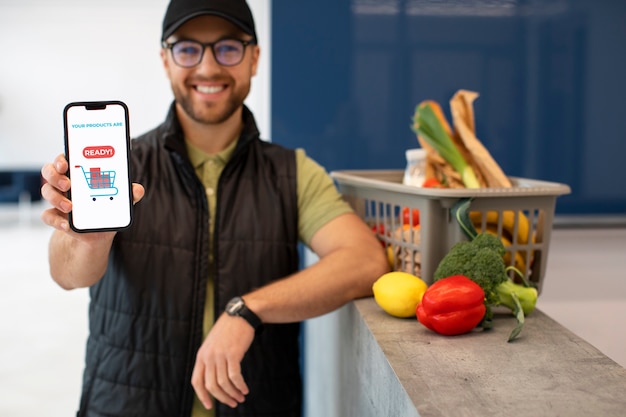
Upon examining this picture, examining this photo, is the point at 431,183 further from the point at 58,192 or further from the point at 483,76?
the point at 58,192

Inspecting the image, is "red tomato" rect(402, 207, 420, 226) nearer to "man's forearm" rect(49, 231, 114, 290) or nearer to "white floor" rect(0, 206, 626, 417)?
"white floor" rect(0, 206, 626, 417)

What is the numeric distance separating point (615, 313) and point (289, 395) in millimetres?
767

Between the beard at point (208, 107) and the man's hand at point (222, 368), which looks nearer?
the man's hand at point (222, 368)

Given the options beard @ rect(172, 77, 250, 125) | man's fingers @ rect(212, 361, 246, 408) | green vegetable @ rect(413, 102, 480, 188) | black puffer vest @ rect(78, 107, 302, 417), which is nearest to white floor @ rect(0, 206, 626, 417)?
green vegetable @ rect(413, 102, 480, 188)

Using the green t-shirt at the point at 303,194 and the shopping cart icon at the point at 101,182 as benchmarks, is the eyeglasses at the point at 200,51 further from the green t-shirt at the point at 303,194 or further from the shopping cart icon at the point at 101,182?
the shopping cart icon at the point at 101,182

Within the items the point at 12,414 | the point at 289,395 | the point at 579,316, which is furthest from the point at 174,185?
the point at 12,414

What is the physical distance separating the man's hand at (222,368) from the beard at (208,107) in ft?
1.76

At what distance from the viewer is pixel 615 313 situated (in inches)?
59.2

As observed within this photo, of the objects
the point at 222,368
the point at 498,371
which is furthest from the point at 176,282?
the point at 498,371

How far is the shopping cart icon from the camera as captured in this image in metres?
1.08

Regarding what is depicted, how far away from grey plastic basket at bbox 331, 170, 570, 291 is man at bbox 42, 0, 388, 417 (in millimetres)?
106

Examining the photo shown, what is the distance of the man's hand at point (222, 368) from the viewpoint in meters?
1.22

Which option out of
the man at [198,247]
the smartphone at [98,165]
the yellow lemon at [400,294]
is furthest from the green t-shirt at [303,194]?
the smartphone at [98,165]

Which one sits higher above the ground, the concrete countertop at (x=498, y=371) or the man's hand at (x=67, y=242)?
the man's hand at (x=67, y=242)
